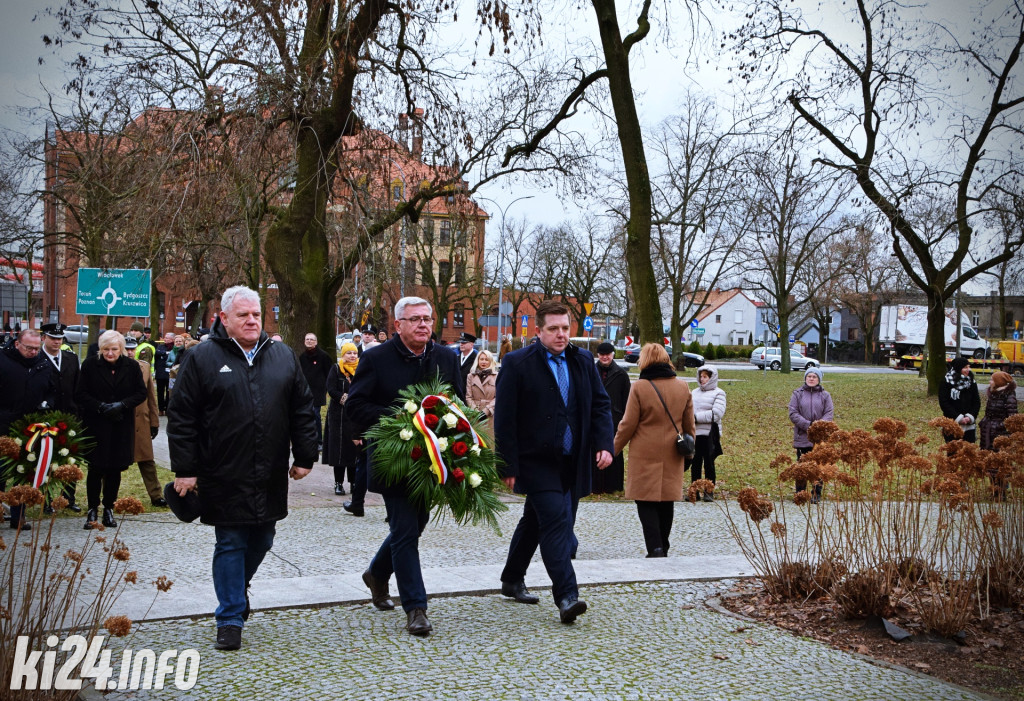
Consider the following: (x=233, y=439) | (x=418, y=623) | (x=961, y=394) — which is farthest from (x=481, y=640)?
(x=961, y=394)

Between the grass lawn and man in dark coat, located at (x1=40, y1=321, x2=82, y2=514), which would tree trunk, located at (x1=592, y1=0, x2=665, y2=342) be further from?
man in dark coat, located at (x1=40, y1=321, x2=82, y2=514)

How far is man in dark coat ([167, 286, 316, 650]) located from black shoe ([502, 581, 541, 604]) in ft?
5.91

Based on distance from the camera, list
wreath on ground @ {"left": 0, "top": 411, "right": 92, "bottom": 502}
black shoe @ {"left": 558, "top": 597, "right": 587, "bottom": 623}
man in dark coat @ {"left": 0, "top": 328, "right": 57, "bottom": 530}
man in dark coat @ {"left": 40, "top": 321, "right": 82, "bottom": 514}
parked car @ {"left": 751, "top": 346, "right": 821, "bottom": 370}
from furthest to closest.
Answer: parked car @ {"left": 751, "top": 346, "right": 821, "bottom": 370}
man in dark coat @ {"left": 40, "top": 321, "right": 82, "bottom": 514}
man in dark coat @ {"left": 0, "top": 328, "right": 57, "bottom": 530}
wreath on ground @ {"left": 0, "top": 411, "right": 92, "bottom": 502}
black shoe @ {"left": 558, "top": 597, "right": 587, "bottom": 623}

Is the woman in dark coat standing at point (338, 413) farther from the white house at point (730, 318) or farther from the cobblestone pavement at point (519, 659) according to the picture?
the white house at point (730, 318)

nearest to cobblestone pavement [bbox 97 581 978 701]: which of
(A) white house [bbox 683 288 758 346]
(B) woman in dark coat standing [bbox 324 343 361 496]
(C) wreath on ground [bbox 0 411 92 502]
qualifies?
(C) wreath on ground [bbox 0 411 92 502]

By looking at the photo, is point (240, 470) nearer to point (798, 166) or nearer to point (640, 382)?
point (640, 382)

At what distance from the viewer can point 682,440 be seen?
891cm

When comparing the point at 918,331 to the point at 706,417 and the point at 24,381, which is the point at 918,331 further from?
the point at 24,381

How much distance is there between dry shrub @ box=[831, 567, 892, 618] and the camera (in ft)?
21.1

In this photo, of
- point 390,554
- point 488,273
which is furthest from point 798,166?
point 390,554

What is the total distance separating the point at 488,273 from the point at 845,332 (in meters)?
65.0

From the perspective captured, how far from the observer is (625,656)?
18.3ft

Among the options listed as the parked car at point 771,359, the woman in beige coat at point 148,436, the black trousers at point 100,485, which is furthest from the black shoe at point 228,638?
the parked car at point 771,359

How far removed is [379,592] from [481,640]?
1006mm
